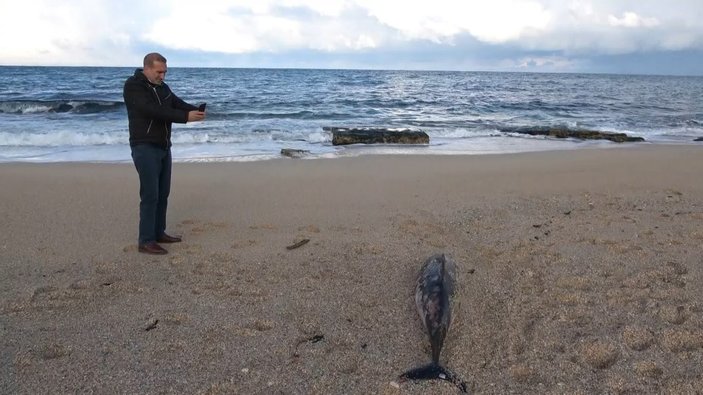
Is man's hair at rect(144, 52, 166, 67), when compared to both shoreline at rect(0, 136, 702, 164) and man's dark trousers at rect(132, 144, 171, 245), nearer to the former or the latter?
man's dark trousers at rect(132, 144, 171, 245)

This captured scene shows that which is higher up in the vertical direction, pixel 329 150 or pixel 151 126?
pixel 151 126

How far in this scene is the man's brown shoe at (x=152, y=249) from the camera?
4992 mm

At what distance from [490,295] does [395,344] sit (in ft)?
3.65

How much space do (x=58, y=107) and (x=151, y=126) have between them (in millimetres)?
21091

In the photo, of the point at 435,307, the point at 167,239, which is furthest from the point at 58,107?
the point at 435,307

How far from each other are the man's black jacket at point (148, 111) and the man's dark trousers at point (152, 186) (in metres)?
0.11

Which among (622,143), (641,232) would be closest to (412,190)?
(641,232)

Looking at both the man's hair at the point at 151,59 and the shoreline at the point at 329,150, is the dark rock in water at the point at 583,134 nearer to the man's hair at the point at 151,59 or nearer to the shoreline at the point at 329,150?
the shoreline at the point at 329,150

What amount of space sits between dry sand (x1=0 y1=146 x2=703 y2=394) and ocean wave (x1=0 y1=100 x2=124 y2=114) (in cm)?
1573

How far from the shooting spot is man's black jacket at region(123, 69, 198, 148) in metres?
4.55

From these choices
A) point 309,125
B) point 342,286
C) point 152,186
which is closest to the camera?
point 342,286

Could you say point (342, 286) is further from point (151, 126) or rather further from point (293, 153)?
point (293, 153)

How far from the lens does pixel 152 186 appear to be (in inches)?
191

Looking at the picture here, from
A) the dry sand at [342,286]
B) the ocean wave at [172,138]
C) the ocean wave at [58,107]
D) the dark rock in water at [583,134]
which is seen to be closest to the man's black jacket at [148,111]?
→ the dry sand at [342,286]
